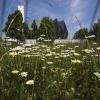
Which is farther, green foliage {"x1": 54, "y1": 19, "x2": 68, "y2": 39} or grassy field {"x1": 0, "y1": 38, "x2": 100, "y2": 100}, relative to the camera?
green foliage {"x1": 54, "y1": 19, "x2": 68, "y2": 39}

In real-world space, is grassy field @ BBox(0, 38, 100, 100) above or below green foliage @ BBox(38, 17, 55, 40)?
below

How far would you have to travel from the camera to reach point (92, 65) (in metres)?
3.96

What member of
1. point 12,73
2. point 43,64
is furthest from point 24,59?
point 12,73

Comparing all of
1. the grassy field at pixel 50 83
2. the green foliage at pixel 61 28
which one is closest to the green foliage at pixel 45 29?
the green foliage at pixel 61 28

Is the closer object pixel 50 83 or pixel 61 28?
pixel 50 83

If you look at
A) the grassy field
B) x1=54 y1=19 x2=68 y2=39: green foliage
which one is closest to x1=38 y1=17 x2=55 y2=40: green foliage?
x1=54 y1=19 x2=68 y2=39: green foliage

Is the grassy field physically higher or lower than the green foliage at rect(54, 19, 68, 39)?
lower

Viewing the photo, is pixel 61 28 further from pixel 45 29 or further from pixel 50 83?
pixel 50 83

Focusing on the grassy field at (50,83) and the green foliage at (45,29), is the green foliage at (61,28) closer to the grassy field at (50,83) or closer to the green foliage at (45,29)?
the green foliage at (45,29)

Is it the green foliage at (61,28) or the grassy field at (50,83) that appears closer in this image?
the grassy field at (50,83)

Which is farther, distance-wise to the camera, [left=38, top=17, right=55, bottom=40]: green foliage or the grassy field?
[left=38, top=17, right=55, bottom=40]: green foliage

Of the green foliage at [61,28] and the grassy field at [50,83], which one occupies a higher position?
the green foliage at [61,28]

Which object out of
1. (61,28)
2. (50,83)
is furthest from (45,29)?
(50,83)

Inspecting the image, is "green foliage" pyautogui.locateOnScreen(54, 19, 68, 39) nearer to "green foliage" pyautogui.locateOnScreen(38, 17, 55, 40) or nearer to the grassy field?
"green foliage" pyautogui.locateOnScreen(38, 17, 55, 40)
